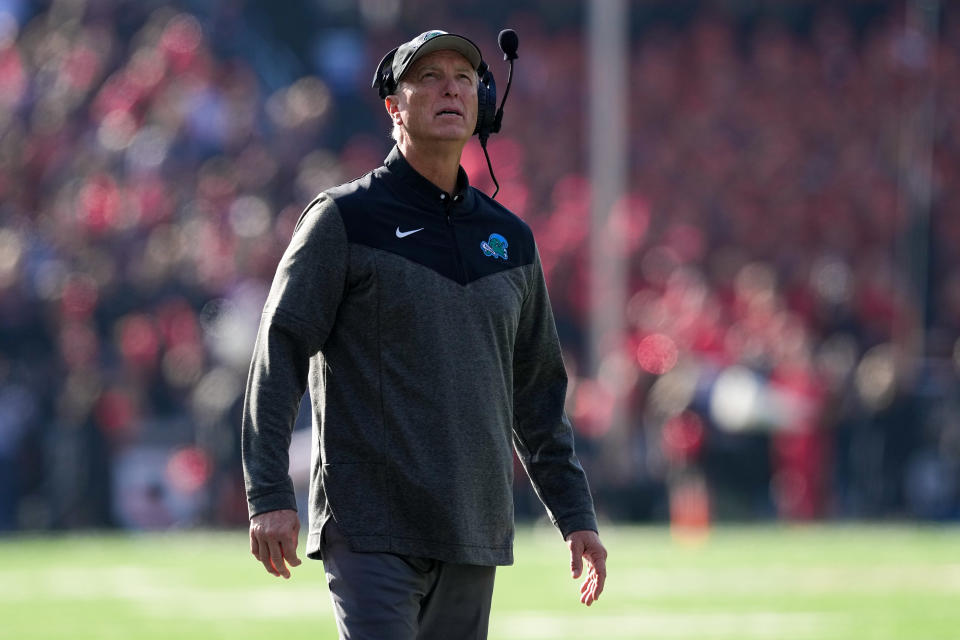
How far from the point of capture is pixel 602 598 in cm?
1159

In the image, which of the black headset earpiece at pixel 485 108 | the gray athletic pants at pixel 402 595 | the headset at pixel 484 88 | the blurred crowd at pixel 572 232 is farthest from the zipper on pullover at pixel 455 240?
the blurred crowd at pixel 572 232

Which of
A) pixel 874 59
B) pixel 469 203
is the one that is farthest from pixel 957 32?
pixel 469 203

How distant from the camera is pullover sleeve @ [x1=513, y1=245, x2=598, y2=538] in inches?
198

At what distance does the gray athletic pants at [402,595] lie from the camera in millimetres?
4480

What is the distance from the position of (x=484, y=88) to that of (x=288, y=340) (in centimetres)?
89

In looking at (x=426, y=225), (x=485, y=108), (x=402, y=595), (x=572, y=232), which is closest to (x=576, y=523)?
(x=402, y=595)

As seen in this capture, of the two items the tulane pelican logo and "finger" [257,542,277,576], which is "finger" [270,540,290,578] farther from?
the tulane pelican logo

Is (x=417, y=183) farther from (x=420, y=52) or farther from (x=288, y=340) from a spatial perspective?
(x=288, y=340)

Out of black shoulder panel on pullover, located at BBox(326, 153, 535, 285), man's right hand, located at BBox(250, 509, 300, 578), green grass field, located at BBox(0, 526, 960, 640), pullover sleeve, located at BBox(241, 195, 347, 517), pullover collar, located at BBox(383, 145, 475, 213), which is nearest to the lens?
man's right hand, located at BBox(250, 509, 300, 578)

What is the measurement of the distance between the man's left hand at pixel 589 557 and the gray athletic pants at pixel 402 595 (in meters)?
0.29

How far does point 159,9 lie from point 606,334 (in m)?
6.78

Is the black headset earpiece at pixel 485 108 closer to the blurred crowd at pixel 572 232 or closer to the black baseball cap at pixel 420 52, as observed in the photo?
the black baseball cap at pixel 420 52

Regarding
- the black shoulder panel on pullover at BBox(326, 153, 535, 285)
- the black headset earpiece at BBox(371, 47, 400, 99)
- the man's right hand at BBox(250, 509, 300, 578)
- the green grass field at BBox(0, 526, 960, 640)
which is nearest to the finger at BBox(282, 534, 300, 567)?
the man's right hand at BBox(250, 509, 300, 578)

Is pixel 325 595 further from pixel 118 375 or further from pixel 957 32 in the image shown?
pixel 957 32
